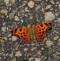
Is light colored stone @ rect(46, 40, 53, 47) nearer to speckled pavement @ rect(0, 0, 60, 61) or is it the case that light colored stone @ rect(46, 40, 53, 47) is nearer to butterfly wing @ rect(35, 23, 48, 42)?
speckled pavement @ rect(0, 0, 60, 61)

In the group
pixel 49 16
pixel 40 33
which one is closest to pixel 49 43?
pixel 40 33

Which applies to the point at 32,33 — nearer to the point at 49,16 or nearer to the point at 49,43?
the point at 49,43

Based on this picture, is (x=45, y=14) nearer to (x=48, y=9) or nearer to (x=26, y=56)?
(x=48, y=9)

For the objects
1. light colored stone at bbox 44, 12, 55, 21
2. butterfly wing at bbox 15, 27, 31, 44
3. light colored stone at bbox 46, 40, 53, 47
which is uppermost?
light colored stone at bbox 44, 12, 55, 21

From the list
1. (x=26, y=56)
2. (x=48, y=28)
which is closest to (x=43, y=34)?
(x=48, y=28)

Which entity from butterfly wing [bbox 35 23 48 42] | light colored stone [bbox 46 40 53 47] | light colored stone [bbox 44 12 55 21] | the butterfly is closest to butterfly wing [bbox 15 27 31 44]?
the butterfly

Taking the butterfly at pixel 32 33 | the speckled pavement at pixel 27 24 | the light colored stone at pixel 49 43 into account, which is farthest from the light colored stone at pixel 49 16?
the light colored stone at pixel 49 43

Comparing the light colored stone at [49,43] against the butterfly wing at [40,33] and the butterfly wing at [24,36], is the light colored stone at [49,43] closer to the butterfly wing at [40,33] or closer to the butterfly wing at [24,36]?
the butterfly wing at [40,33]
